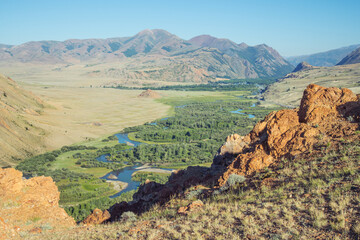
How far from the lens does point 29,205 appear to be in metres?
19.5

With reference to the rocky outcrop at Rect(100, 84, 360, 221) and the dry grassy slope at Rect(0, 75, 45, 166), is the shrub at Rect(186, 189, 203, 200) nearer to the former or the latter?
the rocky outcrop at Rect(100, 84, 360, 221)

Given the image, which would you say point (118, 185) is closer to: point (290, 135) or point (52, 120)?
point (290, 135)

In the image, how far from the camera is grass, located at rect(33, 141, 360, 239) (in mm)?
10008

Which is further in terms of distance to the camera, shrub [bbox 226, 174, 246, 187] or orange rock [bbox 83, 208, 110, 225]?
orange rock [bbox 83, 208, 110, 225]

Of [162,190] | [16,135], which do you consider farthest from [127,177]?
[162,190]

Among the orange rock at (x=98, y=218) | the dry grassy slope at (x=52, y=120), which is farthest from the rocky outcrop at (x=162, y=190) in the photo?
the dry grassy slope at (x=52, y=120)

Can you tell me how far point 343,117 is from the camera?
18.8 m

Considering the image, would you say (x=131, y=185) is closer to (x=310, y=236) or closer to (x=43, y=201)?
(x=43, y=201)

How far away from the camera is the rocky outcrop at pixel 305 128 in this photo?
56.7 feet

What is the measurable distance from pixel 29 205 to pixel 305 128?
1992 cm

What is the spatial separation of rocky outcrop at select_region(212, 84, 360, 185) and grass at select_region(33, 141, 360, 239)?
1151 mm

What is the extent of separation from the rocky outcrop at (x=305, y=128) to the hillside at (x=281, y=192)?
59 millimetres

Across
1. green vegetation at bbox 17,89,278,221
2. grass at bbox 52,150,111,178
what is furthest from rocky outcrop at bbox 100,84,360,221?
grass at bbox 52,150,111,178

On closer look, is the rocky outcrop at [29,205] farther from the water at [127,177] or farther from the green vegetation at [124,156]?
the water at [127,177]
